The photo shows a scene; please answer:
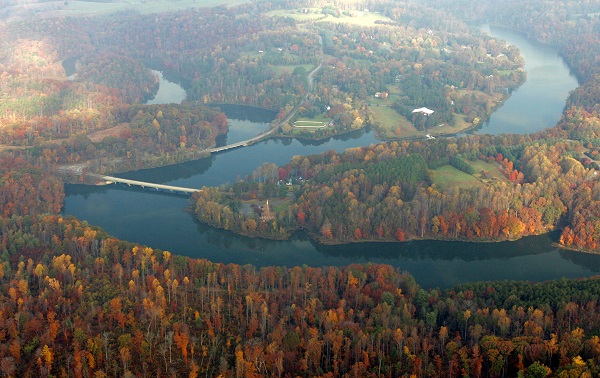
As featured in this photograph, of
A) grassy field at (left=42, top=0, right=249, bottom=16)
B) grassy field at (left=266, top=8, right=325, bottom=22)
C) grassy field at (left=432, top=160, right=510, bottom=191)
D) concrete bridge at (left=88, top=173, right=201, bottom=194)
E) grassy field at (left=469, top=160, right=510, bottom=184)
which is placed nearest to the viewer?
grassy field at (left=432, top=160, right=510, bottom=191)

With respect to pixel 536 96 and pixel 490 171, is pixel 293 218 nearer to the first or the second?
pixel 490 171

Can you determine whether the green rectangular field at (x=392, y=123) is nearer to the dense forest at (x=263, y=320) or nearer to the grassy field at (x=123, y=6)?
the dense forest at (x=263, y=320)

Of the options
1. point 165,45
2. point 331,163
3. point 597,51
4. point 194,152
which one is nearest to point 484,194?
point 331,163

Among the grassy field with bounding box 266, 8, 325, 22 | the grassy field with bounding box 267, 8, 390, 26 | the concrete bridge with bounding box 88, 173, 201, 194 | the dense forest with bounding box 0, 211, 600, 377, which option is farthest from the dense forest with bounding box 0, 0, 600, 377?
the grassy field with bounding box 266, 8, 325, 22

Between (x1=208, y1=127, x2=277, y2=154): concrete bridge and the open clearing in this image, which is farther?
(x1=208, y1=127, x2=277, y2=154): concrete bridge

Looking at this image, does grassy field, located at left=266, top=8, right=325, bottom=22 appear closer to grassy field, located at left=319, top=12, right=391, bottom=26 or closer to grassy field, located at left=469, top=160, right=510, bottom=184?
grassy field, located at left=319, top=12, right=391, bottom=26
